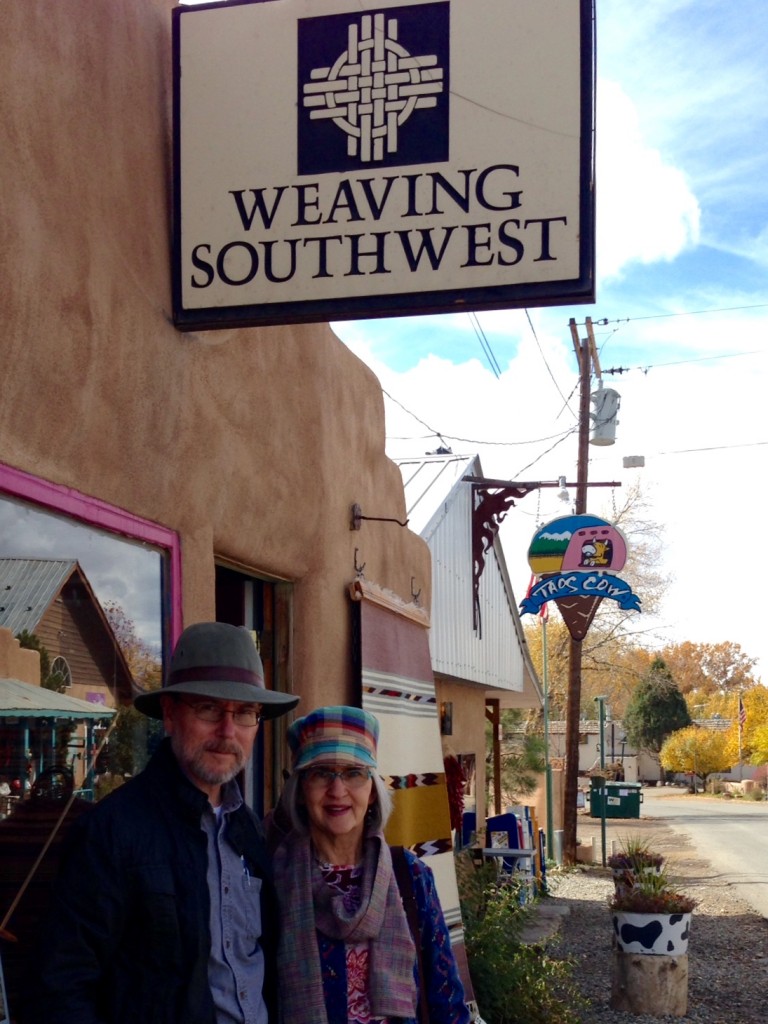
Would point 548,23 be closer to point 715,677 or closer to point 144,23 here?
point 144,23

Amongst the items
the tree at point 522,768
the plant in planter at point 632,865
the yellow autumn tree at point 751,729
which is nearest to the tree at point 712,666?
the yellow autumn tree at point 751,729

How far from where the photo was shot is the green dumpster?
19797 millimetres

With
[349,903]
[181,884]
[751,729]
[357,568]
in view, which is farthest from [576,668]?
[751,729]

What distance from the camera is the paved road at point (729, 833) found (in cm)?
1778

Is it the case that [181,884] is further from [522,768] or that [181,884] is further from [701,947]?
[522,768]

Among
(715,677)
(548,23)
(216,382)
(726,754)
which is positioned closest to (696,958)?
(216,382)

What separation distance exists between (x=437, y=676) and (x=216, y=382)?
7781 millimetres

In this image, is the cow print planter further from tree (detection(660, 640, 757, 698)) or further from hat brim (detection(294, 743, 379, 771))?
tree (detection(660, 640, 757, 698))

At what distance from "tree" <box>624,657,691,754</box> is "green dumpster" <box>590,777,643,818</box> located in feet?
130

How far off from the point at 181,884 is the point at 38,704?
1.08 meters

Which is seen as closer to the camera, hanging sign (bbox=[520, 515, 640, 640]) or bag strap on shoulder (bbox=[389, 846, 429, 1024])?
bag strap on shoulder (bbox=[389, 846, 429, 1024])

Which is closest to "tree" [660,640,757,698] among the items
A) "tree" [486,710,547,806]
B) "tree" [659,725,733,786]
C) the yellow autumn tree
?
the yellow autumn tree

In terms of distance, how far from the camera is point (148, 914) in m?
2.40

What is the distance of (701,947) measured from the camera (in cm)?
1177
